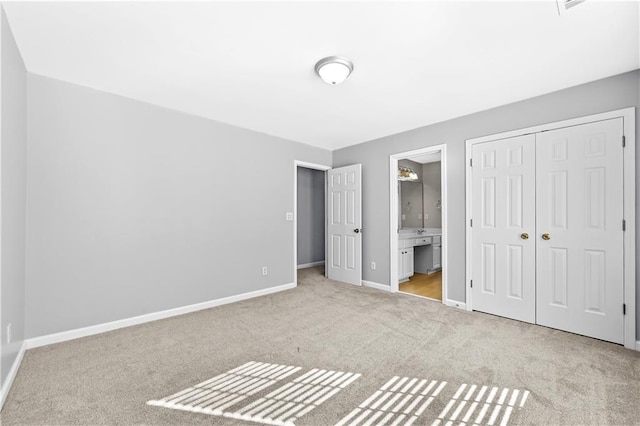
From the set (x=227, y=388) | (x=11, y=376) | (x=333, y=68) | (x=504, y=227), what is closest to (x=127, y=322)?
(x=11, y=376)

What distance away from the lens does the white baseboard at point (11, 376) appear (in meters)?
1.70

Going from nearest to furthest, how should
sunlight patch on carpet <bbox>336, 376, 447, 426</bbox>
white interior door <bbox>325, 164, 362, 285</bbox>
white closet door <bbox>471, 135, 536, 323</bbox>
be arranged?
sunlight patch on carpet <bbox>336, 376, 447, 426</bbox> → white closet door <bbox>471, 135, 536, 323</bbox> → white interior door <bbox>325, 164, 362, 285</bbox>

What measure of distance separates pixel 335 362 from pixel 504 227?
2.40 meters

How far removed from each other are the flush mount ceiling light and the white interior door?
7.58 ft

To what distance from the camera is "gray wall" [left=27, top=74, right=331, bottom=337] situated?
2.51 m

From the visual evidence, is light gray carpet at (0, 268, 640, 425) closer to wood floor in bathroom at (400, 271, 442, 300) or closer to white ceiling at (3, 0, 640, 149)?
A: wood floor in bathroom at (400, 271, 442, 300)

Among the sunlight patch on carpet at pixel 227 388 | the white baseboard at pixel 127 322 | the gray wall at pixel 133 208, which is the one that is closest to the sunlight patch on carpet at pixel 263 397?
the sunlight patch on carpet at pixel 227 388

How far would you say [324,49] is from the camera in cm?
212

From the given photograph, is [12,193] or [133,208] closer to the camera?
[12,193]

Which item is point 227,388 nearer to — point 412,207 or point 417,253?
point 417,253

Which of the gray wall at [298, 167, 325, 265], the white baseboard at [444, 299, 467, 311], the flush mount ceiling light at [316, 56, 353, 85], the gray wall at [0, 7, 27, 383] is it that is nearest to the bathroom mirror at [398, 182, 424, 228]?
the gray wall at [298, 167, 325, 265]

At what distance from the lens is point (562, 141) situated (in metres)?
2.76

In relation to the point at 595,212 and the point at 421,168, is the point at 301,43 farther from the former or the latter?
the point at 421,168

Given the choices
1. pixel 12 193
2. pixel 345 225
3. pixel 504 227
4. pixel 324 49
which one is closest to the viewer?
pixel 12 193
